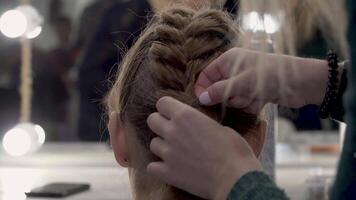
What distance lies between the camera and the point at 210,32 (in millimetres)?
1148

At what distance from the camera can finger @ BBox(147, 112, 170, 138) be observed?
0.98m

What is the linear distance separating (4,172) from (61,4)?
5.01 feet

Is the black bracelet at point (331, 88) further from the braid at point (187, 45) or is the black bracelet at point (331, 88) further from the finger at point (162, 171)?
the finger at point (162, 171)

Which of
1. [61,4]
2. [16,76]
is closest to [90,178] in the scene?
[16,76]

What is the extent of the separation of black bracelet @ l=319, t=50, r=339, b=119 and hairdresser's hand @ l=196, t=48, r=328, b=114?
12mm

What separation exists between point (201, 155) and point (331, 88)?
268 mm

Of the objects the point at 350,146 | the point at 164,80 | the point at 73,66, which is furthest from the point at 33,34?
the point at 350,146

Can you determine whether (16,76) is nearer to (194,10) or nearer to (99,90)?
(99,90)

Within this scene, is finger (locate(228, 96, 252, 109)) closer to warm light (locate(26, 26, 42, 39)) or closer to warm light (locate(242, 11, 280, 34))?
warm light (locate(242, 11, 280, 34))

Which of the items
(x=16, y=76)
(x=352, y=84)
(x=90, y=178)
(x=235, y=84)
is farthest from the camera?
(x=16, y=76)

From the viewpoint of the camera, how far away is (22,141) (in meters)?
2.42

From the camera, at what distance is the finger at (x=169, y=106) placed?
97 centimetres

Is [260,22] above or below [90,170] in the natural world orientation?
above

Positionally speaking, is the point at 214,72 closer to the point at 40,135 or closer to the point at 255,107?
the point at 255,107
